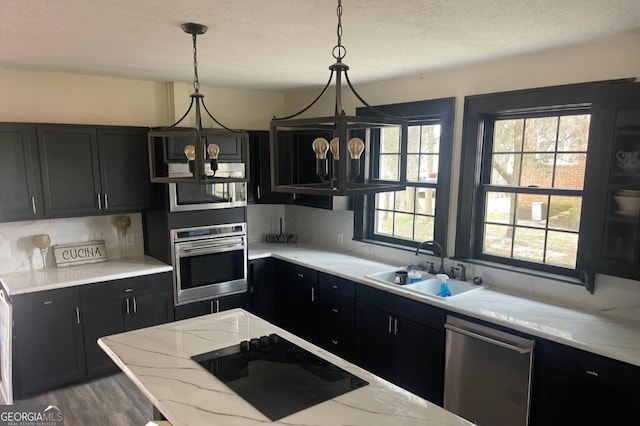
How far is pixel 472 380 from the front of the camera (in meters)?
2.71

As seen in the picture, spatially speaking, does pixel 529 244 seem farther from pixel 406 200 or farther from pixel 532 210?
pixel 406 200

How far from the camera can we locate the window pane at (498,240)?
320 centimetres

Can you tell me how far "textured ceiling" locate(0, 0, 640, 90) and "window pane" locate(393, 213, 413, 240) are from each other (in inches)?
49.9

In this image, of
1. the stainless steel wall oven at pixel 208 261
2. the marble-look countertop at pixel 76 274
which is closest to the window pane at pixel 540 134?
the stainless steel wall oven at pixel 208 261

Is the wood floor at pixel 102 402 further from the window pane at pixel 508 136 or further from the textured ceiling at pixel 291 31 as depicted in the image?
the window pane at pixel 508 136

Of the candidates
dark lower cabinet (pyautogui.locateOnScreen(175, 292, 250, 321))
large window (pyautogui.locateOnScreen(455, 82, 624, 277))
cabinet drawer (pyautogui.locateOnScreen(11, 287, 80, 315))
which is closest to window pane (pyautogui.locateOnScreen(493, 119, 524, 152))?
large window (pyautogui.locateOnScreen(455, 82, 624, 277))

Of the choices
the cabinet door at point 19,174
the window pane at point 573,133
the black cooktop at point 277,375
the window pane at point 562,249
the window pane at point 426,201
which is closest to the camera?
the black cooktop at point 277,375

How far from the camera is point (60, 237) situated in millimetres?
3779

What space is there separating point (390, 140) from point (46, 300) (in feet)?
10.1

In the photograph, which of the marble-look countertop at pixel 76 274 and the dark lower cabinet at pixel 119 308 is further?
the dark lower cabinet at pixel 119 308

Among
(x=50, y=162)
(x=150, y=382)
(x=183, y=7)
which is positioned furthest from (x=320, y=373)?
(x=50, y=162)

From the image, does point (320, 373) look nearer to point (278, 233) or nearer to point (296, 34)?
point (296, 34)

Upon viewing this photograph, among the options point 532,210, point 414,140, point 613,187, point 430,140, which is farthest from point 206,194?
point 613,187

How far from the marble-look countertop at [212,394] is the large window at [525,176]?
1749 millimetres
